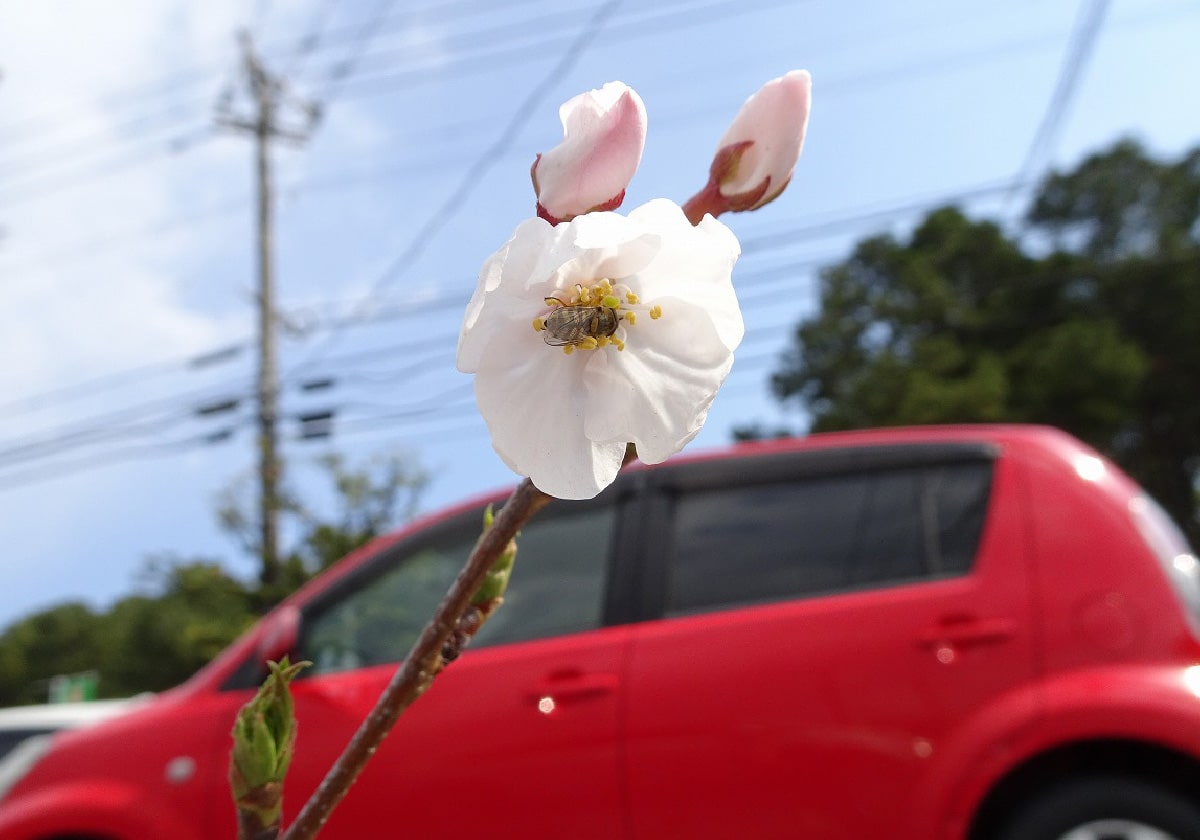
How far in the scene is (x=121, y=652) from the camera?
71.3ft

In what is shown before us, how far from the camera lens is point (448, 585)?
3205mm

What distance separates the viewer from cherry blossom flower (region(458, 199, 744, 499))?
591 mm

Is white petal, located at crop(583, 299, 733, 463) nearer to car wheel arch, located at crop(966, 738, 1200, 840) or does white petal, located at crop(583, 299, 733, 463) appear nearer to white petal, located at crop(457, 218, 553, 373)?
white petal, located at crop(457, 218, 553, 373)

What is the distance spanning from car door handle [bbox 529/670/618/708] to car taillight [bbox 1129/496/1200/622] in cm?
141

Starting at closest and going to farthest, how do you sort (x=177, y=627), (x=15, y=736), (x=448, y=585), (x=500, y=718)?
(x=500, y=718)
(x=448, y=585)
(x=15, y=736)
(x=177, y=627)

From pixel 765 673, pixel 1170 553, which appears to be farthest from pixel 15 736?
pixel 1170 553

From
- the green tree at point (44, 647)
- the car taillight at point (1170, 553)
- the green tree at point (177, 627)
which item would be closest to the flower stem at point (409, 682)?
the car taillight at point (1170, 553)

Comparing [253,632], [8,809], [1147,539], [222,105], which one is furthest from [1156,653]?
[222,105]

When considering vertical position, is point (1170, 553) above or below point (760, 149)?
above

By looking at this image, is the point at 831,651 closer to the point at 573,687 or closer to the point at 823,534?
the point at 823,534

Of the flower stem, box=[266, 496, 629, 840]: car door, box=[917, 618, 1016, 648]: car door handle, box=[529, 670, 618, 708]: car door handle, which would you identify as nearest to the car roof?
box=[266, 496, 629, 840]: car door

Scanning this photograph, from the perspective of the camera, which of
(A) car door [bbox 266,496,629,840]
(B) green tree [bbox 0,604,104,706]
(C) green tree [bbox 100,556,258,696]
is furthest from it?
(B) green tree [bbox 0,604,104,706]

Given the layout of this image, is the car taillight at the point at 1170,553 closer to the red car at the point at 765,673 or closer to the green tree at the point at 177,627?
the red car at the point at 765,673

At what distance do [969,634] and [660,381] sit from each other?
233 centimetres
